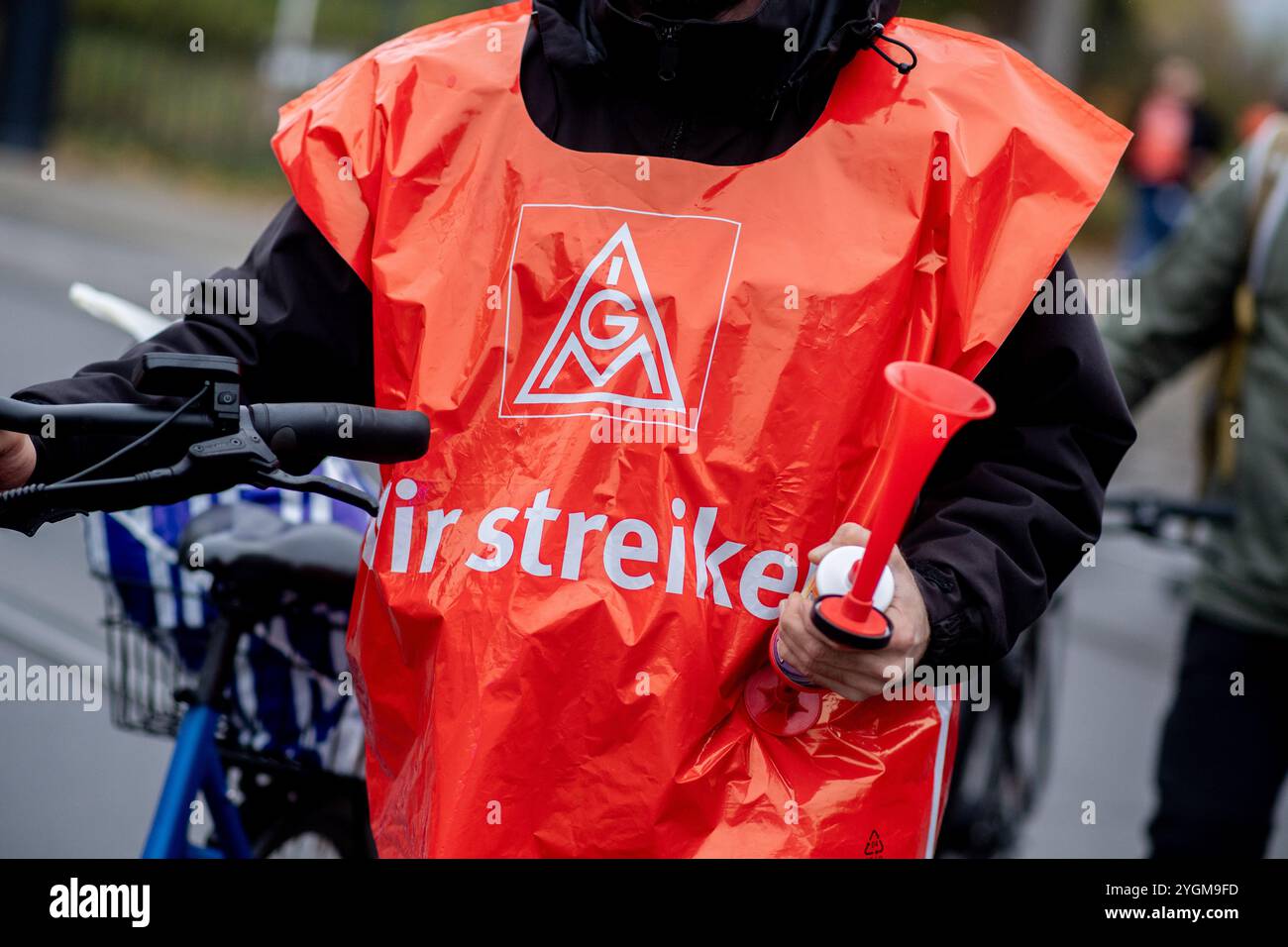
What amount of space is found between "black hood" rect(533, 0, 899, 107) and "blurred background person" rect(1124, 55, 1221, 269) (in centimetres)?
1321

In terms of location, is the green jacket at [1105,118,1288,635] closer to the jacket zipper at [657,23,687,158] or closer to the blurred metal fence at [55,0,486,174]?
the jacket zipper at [657,23,687,158]

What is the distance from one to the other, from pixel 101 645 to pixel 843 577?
3959 millimetres

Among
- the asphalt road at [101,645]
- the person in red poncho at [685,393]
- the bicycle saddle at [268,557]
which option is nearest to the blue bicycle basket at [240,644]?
the bicycle saddle at [268,557]

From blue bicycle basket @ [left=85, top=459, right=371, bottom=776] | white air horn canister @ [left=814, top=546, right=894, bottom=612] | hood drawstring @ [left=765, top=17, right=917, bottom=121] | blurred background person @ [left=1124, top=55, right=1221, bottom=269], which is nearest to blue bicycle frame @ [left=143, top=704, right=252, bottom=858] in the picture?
blue bicycle basket @ [left=85, top=459, right=371, bottom=776]

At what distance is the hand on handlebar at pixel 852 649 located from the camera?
1836 mm

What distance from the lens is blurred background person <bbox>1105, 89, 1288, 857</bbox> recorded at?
323 cm

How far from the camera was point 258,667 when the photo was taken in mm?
2754

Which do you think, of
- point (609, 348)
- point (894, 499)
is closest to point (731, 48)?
point (609, 348)

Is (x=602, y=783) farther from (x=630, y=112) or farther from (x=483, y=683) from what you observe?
(x=630, y=112)

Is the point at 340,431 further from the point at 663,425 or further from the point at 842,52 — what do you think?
the point at 842,52

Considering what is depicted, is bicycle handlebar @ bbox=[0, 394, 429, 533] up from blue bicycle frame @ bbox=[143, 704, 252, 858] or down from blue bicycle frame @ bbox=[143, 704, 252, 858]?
up

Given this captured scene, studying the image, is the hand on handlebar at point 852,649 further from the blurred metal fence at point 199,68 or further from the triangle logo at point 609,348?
the blurred metal fence at point 199,68

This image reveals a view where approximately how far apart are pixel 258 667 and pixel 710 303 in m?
1.20
